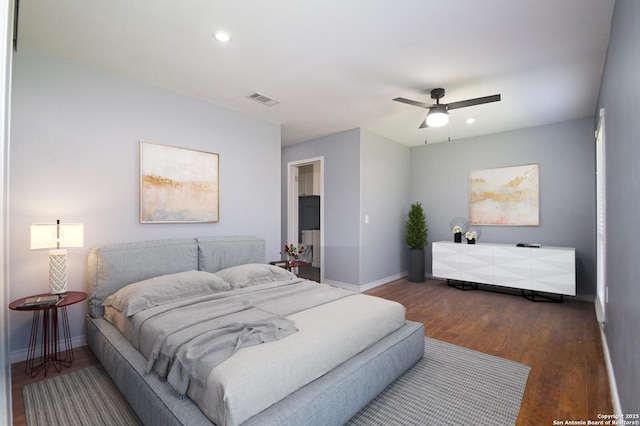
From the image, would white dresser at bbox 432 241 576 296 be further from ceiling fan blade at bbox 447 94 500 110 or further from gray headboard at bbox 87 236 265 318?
gray headboard at bbox 87 236 265 318

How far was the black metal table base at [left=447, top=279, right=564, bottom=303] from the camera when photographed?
14.4 feet

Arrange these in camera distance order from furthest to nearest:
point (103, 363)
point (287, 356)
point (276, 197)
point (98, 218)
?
1. point (276, 197)
2. point (98, 218)
3. point (103, 363)
4. point (287, 356)

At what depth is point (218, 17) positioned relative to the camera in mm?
2195

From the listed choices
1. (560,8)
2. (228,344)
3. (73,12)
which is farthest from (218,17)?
(560,8)

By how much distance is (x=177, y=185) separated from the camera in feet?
11.3

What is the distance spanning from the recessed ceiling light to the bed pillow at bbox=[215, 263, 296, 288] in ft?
7.09

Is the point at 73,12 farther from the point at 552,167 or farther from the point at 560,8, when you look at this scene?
the point at 552,167

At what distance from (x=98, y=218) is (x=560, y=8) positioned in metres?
4.18

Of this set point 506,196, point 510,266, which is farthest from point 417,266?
point 506,196

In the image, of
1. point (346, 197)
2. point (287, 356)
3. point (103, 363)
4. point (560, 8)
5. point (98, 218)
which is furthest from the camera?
point (346, 197)

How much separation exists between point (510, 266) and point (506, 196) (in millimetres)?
1249

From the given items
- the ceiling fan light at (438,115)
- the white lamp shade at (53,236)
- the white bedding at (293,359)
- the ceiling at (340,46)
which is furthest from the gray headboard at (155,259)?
the ceiling fan light at (438,115)

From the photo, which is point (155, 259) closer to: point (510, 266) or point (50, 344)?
point (50, 344)

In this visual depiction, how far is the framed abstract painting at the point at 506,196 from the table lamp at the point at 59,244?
18.6ft
